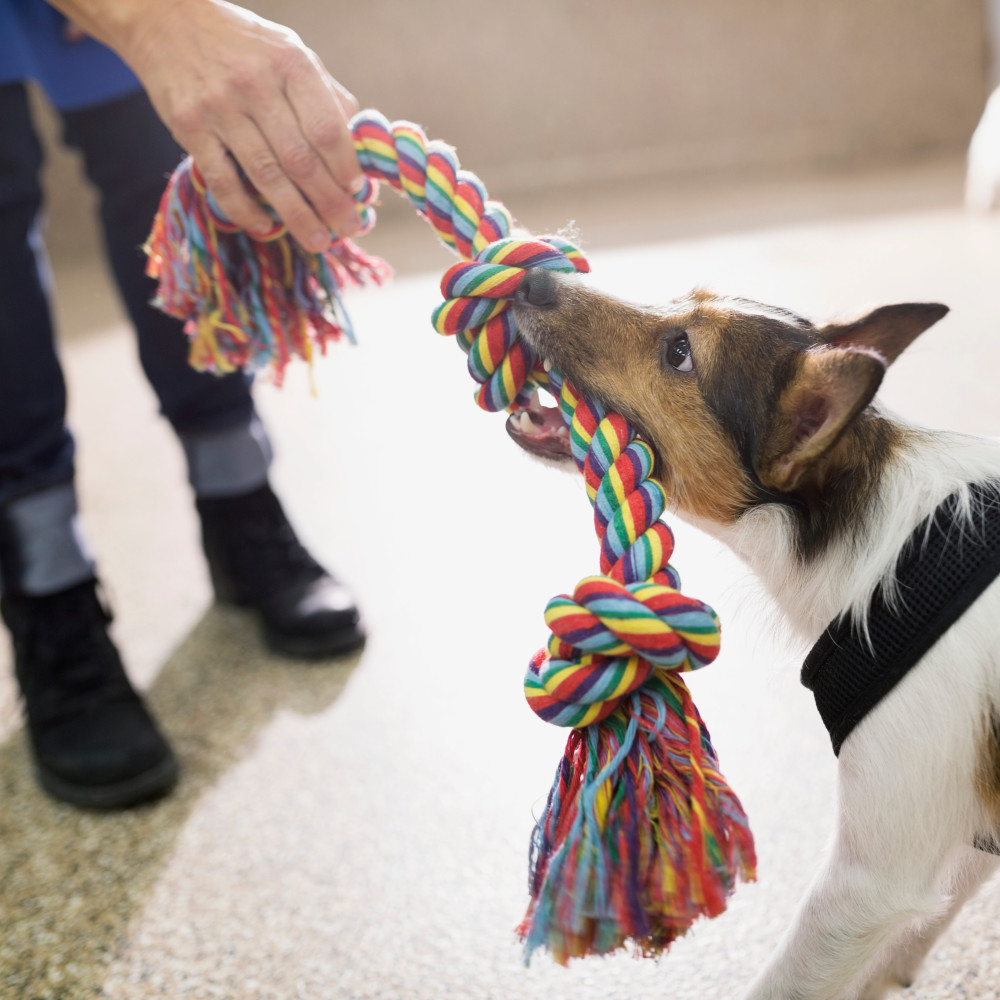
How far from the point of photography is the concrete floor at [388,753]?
41.3 inches

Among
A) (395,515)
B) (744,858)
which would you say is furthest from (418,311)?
(744,858)

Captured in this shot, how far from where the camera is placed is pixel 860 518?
87cm

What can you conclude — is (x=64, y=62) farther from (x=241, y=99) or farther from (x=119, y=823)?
(x=119, y=823)

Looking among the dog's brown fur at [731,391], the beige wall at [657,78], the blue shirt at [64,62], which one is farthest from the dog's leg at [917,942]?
the beige wall at [657,78]

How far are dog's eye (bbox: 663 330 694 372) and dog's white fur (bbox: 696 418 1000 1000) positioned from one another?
0.52 feet

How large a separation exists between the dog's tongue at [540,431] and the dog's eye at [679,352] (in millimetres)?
122

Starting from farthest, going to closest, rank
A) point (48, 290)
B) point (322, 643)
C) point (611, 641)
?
point (322, 643)
point (48, 290)
point (611, 641)

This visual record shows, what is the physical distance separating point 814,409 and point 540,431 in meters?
0.27

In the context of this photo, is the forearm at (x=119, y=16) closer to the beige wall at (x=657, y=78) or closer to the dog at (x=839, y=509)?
the dog at (x=839, y=509)

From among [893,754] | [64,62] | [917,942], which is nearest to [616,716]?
[893,754]

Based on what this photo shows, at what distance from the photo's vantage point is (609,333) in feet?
3.25

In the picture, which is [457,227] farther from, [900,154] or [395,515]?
[900,154]

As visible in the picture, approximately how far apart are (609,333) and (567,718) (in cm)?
41

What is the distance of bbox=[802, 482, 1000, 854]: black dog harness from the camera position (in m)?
0.79
